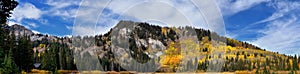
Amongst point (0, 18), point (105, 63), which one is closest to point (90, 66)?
point (105, 63)

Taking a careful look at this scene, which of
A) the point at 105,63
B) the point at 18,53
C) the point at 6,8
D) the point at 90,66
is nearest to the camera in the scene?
the point at 6,8

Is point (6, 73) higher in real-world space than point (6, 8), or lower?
lower

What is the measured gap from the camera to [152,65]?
641 ft

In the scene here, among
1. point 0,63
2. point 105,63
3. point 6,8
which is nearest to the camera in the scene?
point 6,8

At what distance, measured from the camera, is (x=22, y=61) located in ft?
277

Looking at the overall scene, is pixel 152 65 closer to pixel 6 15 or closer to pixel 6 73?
pixel 6 73

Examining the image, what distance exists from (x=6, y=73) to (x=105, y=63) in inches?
5157

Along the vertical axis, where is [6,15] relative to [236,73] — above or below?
above

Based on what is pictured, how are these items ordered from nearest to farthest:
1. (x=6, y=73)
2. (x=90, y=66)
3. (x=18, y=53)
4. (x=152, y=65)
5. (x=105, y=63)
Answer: (x=6, y=73)
(x=18, y=53)
(x=90, y=66)
(x=105, y=63)
(x=152, y=65)

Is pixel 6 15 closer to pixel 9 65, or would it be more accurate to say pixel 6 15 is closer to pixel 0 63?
pixel 0 63

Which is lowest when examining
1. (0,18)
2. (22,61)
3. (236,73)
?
(236,73)

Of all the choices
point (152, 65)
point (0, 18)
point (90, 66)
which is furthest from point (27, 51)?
point (152, 65)

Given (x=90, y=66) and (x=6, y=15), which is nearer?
(x=6, y=15)

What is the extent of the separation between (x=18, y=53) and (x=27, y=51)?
336 centimetres
